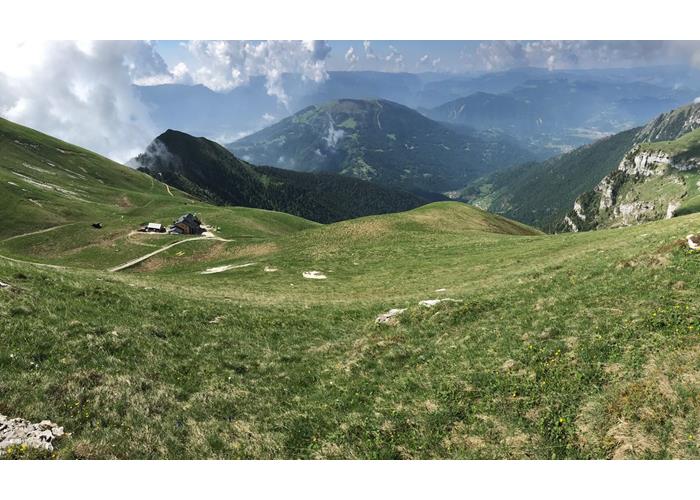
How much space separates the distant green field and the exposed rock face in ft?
1.10

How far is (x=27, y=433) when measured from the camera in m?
10.9

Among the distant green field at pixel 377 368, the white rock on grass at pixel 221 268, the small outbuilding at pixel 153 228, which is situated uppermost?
the small outbuilding at pixel 153 228

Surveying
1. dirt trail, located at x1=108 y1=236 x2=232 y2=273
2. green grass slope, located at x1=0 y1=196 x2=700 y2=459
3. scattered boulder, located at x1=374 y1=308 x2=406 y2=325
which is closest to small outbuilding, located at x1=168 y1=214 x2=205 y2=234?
dirt trail, located at x1=108 y1=236 x2=232 y2=273

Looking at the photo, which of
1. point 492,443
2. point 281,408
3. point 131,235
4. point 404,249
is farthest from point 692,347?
point 131,235

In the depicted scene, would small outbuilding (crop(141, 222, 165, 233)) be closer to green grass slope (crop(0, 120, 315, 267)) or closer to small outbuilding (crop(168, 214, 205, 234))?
small outbuilding (crop(168, 214, 205, 234))

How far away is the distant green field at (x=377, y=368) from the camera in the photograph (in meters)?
11.6

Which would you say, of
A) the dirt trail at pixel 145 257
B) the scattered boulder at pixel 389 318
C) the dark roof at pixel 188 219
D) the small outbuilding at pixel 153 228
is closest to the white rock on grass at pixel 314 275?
the scattered boulder at pixel 389 318

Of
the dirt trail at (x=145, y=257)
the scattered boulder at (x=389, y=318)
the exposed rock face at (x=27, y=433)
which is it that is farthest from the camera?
the dirt trail at (x=145, y=257)

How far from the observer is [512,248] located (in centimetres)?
4678

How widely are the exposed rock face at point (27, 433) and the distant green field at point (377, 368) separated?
1.10ft

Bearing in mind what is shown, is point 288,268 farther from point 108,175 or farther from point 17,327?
point 108,175

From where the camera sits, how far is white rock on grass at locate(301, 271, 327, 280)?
153 ft

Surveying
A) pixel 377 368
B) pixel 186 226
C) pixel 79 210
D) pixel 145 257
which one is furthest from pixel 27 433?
pixel 79 210

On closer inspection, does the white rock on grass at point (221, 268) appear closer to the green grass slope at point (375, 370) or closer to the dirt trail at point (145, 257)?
the dirt trail at point (145, 257)
